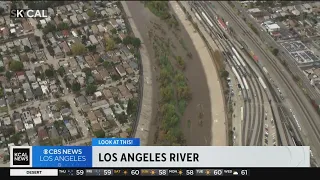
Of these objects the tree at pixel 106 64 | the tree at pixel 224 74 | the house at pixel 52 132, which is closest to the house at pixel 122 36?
the tree at pixel 106 64

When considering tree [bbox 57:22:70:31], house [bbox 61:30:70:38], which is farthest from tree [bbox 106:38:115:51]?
tree [bbox 57:22:70:31]

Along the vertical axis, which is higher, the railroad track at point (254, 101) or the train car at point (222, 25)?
the train car at point (222, 25)

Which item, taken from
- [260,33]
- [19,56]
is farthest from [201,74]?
[19,56]

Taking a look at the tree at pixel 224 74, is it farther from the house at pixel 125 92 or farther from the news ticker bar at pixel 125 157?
the news ticker bar at pixel 125 157

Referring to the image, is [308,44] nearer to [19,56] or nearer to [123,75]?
[123,75]

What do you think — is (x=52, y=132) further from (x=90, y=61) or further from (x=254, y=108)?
(x=254, y=108)
